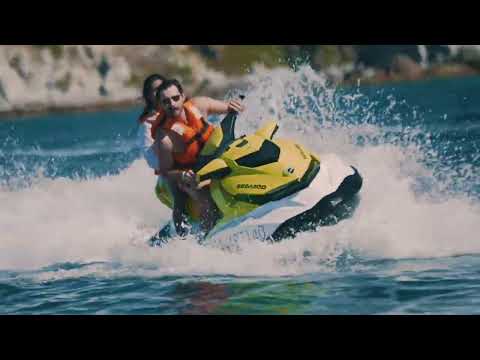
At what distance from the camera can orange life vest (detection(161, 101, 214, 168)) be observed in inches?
228

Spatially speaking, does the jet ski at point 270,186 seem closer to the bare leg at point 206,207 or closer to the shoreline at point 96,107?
the bare leg at point 206,207

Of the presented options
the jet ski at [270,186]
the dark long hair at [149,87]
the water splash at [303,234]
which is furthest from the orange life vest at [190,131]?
the water splash at [303,234]

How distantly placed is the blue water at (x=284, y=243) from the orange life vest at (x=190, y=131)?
61 cm

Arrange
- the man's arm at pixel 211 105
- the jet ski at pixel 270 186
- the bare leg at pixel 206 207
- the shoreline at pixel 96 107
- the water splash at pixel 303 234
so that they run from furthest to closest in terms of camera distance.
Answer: the shoreline at pixel 96 107, the man's arm at pixel 211 105, the bare leg at pixel 206 207, the water splash at pixel 303 234, the jet ski at pixel 270 186

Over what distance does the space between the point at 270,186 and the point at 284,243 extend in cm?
39

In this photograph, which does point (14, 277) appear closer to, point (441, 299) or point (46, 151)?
point (46, 151)

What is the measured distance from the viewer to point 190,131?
19.1 ft

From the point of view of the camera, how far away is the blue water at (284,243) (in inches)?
209

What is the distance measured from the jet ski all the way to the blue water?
12 centimetres

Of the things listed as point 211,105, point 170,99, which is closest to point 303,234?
point 211,105

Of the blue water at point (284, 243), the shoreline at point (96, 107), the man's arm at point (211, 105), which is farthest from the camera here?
the shoreline at point (96, 107)

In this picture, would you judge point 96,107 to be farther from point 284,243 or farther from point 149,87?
point 284,243

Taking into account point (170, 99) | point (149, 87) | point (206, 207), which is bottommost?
point (206, 207)

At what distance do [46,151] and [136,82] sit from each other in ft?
6.31
